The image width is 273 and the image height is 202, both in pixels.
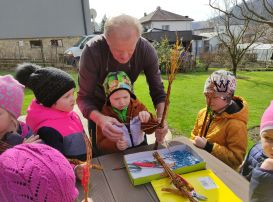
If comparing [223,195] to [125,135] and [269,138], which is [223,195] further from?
[125,135]

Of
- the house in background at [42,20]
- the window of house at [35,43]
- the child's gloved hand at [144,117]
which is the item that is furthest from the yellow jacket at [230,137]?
the window of house at [35,43]

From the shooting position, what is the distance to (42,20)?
51.3 ft

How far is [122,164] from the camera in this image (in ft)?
5.57

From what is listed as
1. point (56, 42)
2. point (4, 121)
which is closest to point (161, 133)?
point (4, 121)

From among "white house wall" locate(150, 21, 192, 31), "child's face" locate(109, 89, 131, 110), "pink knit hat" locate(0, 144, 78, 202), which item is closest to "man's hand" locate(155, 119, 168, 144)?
"child's face" locate(109, 89, 131, 110)

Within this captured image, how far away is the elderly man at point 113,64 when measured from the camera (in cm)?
191

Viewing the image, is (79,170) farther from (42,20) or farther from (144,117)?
(42,20)

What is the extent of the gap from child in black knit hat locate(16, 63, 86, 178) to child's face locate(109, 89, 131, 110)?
0.99 feet

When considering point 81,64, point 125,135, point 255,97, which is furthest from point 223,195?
point 255,97

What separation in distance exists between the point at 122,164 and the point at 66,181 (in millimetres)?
930

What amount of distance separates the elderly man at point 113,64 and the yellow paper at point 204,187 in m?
0.40

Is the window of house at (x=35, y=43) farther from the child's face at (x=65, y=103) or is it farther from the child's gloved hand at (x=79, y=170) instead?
the child's gloved hand at (x=79, y=170)

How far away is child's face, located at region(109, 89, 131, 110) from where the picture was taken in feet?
6.54

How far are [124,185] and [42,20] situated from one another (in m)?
16.0
